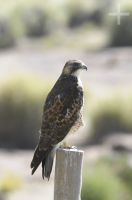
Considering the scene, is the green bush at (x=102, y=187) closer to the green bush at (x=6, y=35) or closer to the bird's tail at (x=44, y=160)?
the bird's tail at (x=44, y=160)

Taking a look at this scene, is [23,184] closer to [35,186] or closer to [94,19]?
[35,186]

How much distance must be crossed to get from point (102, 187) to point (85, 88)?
9081mm

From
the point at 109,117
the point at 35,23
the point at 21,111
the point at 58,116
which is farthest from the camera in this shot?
the point at 35,23

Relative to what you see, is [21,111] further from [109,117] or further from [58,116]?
[58,116]

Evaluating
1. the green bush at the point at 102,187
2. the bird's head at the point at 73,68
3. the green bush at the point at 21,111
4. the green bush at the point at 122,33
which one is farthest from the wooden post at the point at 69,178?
the green bush at the point at 122,33

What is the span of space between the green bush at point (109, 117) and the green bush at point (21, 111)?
118cm

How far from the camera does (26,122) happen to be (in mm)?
20844

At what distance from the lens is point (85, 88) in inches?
875

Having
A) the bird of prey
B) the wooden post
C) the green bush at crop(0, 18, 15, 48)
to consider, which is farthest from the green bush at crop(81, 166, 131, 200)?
the green bush at crop(0, 18, 15, 48)

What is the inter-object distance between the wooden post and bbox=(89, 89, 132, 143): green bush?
1397cm

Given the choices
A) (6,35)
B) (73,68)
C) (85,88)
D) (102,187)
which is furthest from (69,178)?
(6,35)

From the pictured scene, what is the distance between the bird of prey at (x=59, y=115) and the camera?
24.3 feet

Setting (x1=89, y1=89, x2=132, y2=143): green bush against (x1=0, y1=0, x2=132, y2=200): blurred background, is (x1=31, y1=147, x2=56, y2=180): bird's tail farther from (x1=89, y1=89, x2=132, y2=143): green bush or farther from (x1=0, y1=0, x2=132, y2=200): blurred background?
(x1=89, y1=89, x2=132, y2=143): green bush

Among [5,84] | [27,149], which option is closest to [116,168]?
[27,149]
